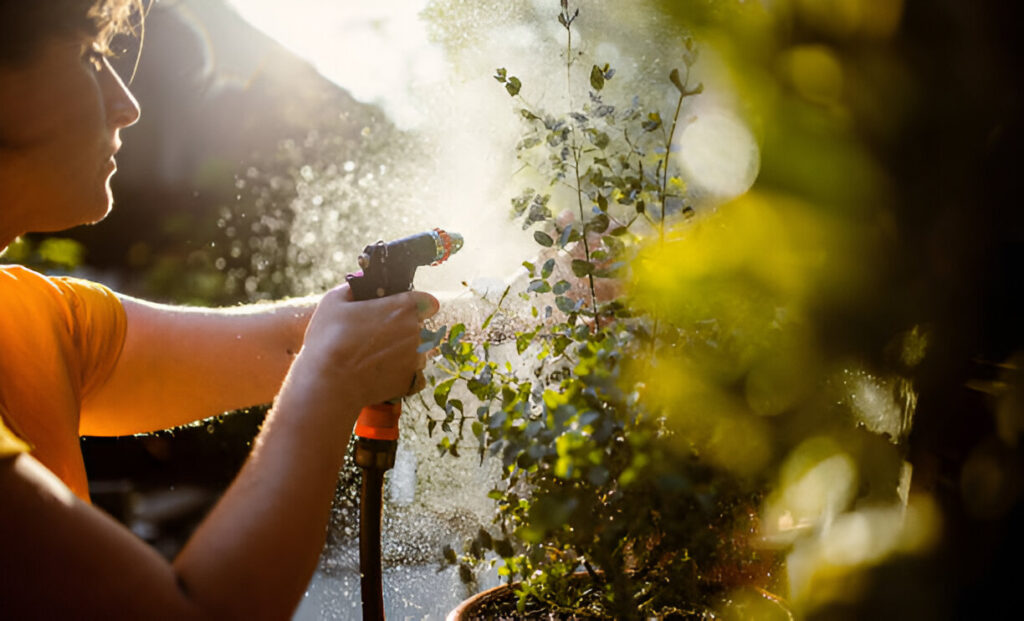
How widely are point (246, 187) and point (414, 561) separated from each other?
1.48 meters

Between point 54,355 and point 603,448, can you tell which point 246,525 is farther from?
point 54,355

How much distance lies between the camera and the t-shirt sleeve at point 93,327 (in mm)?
979

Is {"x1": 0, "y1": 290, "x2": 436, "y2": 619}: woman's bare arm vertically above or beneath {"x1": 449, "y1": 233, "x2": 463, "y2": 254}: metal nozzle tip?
beneath

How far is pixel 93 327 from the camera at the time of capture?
999 mm

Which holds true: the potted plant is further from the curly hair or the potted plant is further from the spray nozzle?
the curly hair

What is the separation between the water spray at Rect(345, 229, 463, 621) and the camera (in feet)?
2.61

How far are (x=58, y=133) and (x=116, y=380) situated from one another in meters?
0.44

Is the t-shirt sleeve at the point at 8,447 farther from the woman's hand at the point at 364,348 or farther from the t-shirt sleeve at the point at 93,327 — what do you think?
the t-shirt sleeve at the point at 93,327

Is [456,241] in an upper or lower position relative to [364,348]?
upper

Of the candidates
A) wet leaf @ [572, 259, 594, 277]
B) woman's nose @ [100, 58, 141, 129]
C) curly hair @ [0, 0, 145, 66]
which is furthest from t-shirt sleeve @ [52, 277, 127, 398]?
wet leaf @ [572, 259, 594, 277]

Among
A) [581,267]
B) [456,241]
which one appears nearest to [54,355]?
[456,241]

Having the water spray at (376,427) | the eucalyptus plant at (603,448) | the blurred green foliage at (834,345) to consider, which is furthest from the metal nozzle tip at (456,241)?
the blurred green foliage at (834,345)

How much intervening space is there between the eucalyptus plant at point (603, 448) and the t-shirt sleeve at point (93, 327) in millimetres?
625

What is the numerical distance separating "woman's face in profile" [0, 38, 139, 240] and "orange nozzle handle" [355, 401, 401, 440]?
0.43m
